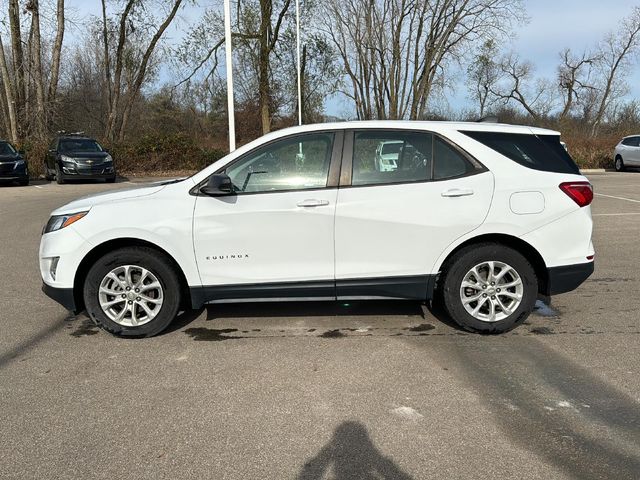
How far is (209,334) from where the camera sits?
15.3 feet

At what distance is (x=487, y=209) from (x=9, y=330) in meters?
4.32

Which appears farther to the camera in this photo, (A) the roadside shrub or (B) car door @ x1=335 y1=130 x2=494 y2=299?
(A) the roadside shrub

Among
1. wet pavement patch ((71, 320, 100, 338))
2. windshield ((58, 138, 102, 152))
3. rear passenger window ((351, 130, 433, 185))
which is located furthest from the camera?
windshield ((58, 138, 102, 152))

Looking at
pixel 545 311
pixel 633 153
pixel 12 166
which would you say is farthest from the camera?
pixel 633 153

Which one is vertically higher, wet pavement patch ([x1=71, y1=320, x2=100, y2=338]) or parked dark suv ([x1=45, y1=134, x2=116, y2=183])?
parked dark suv ([x1=45, y1=134, x2=116, y2=183])

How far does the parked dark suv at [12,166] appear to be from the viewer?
18328mm

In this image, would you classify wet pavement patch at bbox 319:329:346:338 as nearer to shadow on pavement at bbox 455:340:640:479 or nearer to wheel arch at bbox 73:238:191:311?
shadow on pavement at bbox 455:340:640:479

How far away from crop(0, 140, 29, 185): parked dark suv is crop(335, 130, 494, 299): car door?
17.8 meters

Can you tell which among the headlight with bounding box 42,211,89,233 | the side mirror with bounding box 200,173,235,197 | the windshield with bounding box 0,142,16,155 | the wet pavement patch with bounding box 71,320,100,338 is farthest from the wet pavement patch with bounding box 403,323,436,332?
the windshield with bounding box 0,142,16,155

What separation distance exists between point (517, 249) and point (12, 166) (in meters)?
18.8

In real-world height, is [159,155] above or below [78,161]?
above

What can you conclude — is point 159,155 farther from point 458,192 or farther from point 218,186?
point 458,192

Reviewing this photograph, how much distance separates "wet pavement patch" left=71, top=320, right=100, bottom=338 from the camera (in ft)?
15.3

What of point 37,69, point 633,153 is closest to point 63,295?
point 37,69
